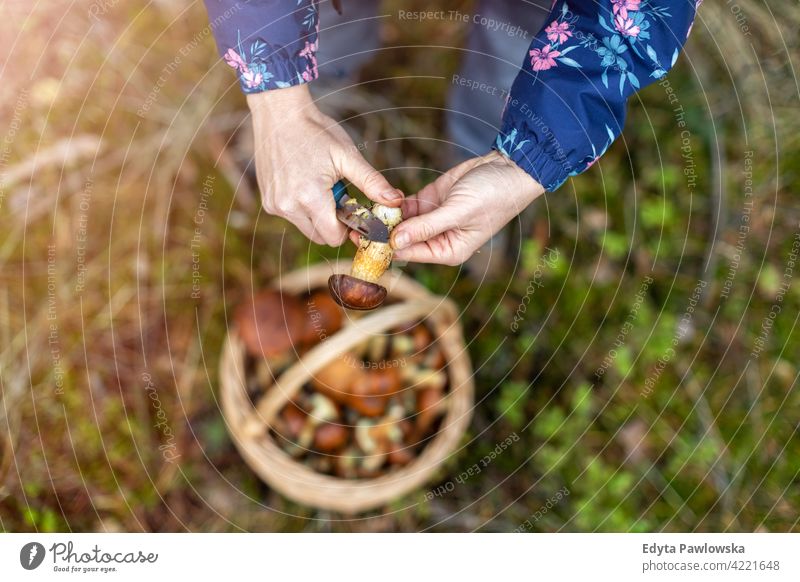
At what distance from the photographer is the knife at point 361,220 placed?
3.95ft

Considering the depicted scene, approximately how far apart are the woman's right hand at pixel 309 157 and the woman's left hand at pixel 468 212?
82mm

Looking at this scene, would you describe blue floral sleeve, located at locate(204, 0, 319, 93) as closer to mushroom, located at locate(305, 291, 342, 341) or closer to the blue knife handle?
the blue knife handle

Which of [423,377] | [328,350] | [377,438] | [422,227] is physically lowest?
[377,438]

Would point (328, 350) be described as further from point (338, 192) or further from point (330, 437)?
point (338, 192)

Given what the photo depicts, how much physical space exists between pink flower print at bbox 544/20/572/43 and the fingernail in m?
0.45

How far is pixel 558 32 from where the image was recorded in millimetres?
1116

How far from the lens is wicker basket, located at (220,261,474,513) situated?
61.3 inches

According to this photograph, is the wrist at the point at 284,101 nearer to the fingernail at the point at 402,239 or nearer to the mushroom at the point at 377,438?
the fingernail at the point at 402,239

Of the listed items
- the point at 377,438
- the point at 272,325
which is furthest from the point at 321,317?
the point at 377,438

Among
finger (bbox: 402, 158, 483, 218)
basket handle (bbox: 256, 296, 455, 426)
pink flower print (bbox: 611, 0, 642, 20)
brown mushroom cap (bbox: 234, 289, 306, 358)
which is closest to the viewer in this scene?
pink flower print (bbox: 611, 0, 642, 20)

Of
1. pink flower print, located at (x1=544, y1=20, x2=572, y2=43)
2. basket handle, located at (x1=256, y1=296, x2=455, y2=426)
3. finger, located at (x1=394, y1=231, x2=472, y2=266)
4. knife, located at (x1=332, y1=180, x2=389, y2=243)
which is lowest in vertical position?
basket handle, located at (x1=256, y1=296, x2=455, y2=426)

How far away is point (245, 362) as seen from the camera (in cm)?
166

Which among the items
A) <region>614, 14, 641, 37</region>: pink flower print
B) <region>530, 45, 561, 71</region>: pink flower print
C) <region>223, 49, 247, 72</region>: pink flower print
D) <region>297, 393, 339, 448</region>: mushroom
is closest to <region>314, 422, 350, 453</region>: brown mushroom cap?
<region>297, 393, 339, 448</region>: mushroom

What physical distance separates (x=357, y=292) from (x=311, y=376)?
476mm
